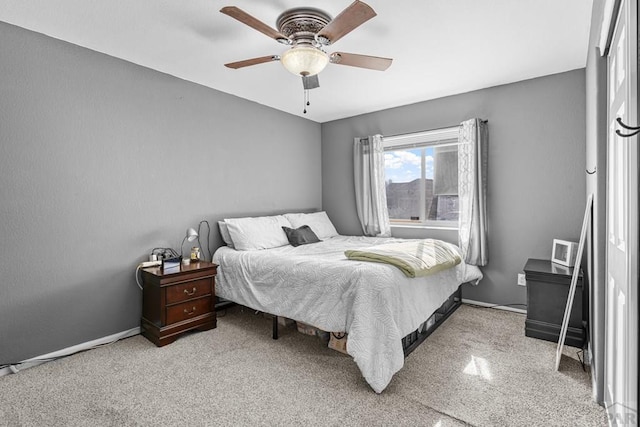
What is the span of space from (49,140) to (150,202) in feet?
2.85

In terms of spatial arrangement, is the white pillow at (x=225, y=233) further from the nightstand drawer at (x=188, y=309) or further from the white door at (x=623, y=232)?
the white door at (x=623, y=232)

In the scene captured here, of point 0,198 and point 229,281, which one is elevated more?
point 0,198

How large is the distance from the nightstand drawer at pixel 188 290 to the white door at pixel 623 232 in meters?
2.81

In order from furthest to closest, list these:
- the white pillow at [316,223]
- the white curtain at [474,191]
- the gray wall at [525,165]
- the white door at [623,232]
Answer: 1. the white pillow at [316,223]
2. the white curtain at [474,191]
3. the gray wall at [525,165]
4. the white door at [623,232]

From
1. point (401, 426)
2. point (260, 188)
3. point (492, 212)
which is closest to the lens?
point (401, 426)

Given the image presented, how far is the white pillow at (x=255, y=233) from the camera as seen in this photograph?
3369 mm

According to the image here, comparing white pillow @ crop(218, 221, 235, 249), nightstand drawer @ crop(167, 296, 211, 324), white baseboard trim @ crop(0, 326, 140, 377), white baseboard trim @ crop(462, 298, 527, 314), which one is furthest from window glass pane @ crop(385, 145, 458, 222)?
white baseboard trim @ crop(0, 326, 140, 377)

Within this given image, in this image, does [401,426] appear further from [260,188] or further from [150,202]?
[260,188]

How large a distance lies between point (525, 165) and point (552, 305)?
4.69 feet

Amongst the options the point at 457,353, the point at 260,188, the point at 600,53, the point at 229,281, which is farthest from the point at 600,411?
the point at 260,188

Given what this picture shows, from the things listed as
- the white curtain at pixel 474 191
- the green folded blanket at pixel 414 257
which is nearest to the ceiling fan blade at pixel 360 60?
the green folded blanket at pixel 414 257

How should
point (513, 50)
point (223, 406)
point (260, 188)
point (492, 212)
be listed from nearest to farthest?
1. point (223, 406)
2. point (513, 50)
3. point (492, 212)
4. point (260, 188)

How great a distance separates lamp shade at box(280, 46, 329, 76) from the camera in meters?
2.10

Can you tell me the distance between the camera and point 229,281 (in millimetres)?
3180
